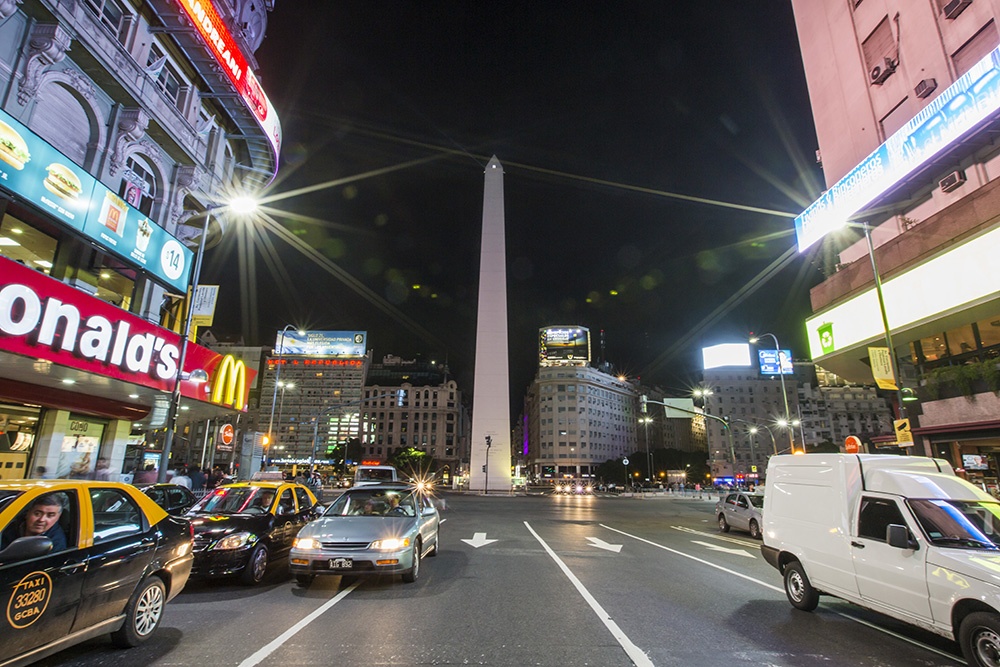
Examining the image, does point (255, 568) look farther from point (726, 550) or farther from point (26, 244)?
point (26, 244)

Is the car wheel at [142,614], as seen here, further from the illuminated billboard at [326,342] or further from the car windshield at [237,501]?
the illuminated billboard at [326,342]

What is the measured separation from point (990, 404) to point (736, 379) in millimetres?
122442

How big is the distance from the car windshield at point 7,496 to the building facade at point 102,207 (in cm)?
858

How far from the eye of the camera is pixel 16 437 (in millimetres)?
15703

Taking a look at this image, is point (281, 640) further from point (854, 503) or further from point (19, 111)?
point (19, 111)

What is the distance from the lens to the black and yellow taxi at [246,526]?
766 centimetres

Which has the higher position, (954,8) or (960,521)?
(954,8)

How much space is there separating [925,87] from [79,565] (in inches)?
1089

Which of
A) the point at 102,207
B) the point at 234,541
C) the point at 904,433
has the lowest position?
the point at 234,541

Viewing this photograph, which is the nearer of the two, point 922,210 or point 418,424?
point 922,210

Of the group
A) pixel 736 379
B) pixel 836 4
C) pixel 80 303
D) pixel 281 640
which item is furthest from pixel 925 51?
pixel 736 379

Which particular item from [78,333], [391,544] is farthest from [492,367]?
[391,544]

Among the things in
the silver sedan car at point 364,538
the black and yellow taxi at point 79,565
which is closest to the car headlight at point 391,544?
the silver sedan car at point 364,538

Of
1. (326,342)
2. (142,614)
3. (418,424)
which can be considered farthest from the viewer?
(418,424)
